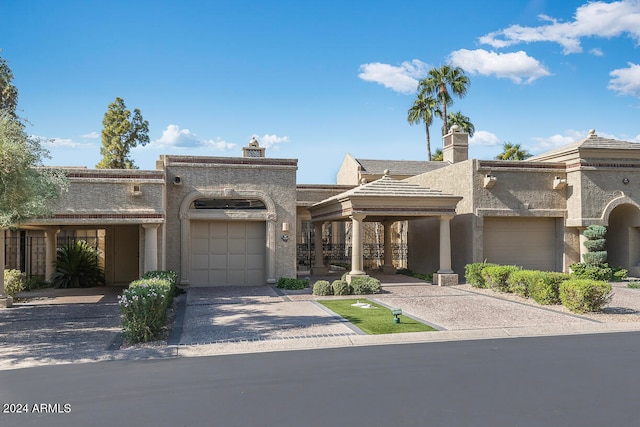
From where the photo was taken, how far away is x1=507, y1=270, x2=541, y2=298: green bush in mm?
15117

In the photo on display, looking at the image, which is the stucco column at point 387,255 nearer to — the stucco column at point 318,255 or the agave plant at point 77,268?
the stucco column at point 318,255

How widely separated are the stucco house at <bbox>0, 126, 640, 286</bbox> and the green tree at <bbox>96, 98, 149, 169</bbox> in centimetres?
1290

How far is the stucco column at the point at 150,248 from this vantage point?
54.6 ft

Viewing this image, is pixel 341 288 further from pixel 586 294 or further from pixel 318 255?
pixel 318 255

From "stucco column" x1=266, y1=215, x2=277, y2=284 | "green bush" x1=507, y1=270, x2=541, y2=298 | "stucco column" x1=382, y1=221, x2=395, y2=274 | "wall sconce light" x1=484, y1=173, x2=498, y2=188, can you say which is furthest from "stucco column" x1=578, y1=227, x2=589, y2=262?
"stucco column" x1=266, y1=215, x2=277, y2=284

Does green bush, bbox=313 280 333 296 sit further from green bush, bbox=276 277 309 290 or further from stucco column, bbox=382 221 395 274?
stucco column, bbox=382 221 395 274

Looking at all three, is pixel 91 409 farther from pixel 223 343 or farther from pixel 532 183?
pixel 532 183

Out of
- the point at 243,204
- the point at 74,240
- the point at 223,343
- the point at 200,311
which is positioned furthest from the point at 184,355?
the point at 74,240

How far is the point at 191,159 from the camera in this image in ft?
61.6

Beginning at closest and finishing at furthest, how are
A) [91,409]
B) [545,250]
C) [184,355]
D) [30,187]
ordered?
1. [91,409]
2. [184,355]
3. [30,187]
4. [545,250]

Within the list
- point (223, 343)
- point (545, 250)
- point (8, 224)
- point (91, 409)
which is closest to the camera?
point (91, 409)

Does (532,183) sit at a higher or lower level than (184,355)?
higher

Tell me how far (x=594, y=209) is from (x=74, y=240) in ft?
72.5

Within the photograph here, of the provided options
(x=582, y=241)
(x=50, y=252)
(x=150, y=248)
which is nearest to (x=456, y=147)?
(x=582, y=241)
